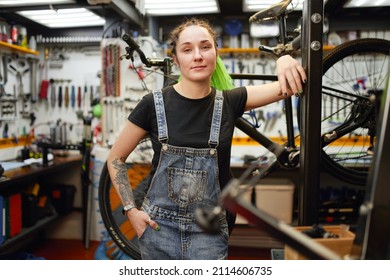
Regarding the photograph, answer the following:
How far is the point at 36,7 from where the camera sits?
116 inches

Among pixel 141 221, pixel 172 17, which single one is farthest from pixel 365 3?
pixel 141 221

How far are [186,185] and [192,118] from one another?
0.75 feet

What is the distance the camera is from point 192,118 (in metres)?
1.18

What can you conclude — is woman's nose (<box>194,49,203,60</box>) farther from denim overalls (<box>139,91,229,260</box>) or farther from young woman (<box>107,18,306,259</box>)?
denim overalls (<box>139,91,229,260</box>)

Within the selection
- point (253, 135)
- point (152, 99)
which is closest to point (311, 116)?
point (152, 99)

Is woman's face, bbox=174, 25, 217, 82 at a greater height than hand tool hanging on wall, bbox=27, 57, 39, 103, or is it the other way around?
hand tool hanging on wall, bbox=27, 57, 39, 103

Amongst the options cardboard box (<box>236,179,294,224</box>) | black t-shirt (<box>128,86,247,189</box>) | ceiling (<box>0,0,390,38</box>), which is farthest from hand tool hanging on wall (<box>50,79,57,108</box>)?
black t-shirt (<box>128,86,247,189</box>)

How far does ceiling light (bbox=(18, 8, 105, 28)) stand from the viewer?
3.15 m

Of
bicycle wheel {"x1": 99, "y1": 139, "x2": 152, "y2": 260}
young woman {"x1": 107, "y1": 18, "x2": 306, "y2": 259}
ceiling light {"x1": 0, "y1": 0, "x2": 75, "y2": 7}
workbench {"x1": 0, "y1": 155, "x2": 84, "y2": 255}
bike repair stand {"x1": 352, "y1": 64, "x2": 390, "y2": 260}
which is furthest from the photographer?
ceiling light {"x1": 0, "y1": 0, "x2": 75, "y2": 7}

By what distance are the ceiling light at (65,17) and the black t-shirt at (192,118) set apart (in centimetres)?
232

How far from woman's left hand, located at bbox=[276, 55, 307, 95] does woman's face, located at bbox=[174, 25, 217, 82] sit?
231 millimetres

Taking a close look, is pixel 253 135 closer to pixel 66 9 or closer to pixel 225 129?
pixel 225 129

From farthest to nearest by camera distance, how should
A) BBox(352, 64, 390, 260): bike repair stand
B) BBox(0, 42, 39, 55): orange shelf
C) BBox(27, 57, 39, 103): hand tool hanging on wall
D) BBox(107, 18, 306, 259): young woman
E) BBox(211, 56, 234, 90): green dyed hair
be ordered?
BBox(27, 57, 39, 103): hand tool hanging on wall < BBox(0, 42, 39, 55): orange shelf < BBox(211, 56, 234, 90): green dyed hair < BBox(107, 18, 306, 259): young woman < BBox(352, 64, 390, 260): bike repair stand

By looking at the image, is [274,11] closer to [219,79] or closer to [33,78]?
[219,79]
